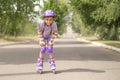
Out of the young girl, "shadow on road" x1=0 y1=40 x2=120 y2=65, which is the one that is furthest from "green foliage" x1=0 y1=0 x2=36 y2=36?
the young girl

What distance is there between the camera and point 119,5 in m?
29.6

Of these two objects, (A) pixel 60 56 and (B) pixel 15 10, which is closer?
(A) pixel 60 56

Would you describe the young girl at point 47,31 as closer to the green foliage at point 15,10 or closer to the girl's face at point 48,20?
the girl's face at point 48,20

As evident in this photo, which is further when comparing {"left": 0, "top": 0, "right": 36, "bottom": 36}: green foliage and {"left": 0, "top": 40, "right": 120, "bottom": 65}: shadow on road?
{"left": 0, "top": 0, "right": 36, "bottom": 36}: green foliage

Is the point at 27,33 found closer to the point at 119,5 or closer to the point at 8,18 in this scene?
the point at 8,18

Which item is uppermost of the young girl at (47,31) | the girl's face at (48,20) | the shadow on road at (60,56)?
the girl's face at (48,20)

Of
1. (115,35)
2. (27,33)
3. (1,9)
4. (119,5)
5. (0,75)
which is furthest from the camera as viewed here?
(27,33)

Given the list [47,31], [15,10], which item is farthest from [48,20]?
[15,10]

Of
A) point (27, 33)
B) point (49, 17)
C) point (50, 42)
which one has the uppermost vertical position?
point (49, 17)

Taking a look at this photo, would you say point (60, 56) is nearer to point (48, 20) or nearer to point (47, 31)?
point (47, 31)

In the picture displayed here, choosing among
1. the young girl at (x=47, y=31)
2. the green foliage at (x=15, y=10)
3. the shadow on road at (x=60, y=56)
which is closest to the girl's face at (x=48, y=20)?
the young girl at (x=47, y=31)

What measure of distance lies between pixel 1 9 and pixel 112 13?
2885cm

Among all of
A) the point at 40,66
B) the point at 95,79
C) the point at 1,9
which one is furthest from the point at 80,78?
the point at 1,9

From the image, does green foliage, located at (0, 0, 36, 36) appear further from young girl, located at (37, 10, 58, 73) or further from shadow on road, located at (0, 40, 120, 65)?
young girl, located at (37, 10, 58, 73)
